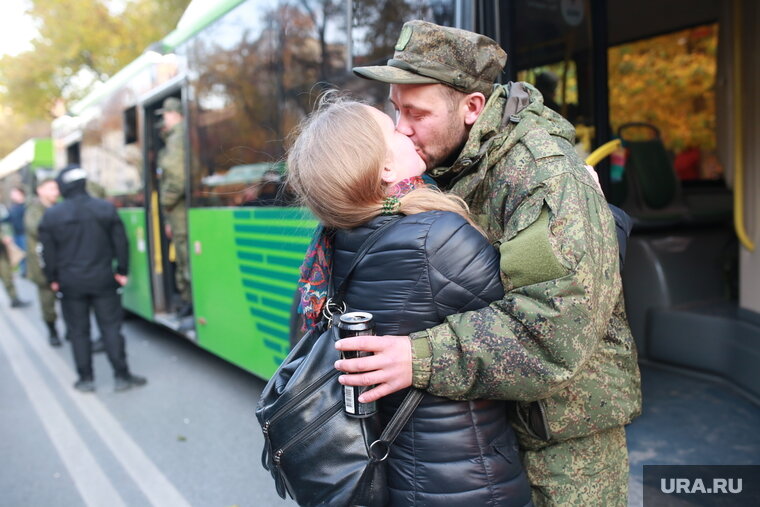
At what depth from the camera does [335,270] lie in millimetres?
1563

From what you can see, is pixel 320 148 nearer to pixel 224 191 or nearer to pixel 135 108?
pixel 224 191

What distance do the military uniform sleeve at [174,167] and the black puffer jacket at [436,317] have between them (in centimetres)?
471

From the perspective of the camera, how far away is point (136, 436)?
4469 millimetres

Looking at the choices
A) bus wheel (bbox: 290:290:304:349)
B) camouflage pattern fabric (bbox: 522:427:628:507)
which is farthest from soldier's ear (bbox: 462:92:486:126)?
bus wheel (bbox: 290:290:304:349)

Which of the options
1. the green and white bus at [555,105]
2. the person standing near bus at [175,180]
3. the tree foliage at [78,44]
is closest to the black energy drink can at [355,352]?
the green and white bus at [555,105]

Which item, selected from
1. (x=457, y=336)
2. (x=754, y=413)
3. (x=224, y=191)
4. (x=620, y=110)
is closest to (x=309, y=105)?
(x=224, y=191)

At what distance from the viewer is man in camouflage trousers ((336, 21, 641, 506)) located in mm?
1337

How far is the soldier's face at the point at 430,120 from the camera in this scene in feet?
5.48

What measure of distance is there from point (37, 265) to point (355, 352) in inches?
300

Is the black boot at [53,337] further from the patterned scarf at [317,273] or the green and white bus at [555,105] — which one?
the patterned scarf at [317,273]

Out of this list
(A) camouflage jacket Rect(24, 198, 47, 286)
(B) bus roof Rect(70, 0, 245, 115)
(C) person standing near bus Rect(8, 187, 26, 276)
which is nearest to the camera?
(B) bus roof Rect(70, 0, 245, 115)

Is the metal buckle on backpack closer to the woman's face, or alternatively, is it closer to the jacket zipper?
the jacket zipper

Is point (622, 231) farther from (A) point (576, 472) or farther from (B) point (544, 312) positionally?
→ (A) point (576, 472)

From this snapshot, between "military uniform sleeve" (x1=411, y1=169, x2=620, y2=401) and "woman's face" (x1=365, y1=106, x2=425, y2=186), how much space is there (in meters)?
0.31
